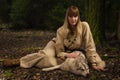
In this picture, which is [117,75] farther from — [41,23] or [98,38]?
[41,23]

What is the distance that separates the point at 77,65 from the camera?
743 cm

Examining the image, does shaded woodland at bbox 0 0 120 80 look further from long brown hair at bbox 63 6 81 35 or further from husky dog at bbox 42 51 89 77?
long brown hair at bbox 63 6 81 35

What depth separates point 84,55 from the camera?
789 centimetres

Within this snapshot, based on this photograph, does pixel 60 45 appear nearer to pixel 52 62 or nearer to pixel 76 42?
pixel 76 42

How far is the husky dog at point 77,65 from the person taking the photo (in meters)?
7.36

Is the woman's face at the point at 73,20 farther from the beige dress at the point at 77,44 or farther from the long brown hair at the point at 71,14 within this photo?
the beige dress at the point at 77,44

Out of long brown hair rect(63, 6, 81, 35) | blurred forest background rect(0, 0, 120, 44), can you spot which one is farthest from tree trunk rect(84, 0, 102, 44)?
blurred forest background rect(0, 0, 120, 44)

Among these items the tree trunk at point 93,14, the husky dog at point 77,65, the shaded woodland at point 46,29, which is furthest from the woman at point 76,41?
the tree trunk at point 93,14

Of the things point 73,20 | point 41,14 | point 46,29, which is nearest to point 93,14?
point 73,20

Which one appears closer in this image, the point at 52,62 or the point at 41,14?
the point at 52,62

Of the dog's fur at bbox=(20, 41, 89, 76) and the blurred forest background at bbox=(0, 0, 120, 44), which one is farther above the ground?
the blurred forest background at bbox=(0, 0, 120, 44)

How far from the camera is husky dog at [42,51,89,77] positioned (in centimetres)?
736

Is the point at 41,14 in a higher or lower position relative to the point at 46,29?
higher

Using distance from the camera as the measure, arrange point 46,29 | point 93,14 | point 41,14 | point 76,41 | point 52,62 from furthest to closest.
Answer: point 41,14
point 46,29
point 93,14
point 52,62
point 76,41
